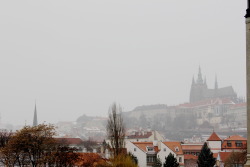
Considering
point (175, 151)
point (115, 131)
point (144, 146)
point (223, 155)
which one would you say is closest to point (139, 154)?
point (144, 146)

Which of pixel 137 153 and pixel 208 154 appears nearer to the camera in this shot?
pixel 208 154

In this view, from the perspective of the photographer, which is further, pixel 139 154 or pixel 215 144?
pixel 215 144

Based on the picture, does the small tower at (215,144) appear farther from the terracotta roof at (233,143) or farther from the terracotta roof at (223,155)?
the terracotta roof at (223,155)

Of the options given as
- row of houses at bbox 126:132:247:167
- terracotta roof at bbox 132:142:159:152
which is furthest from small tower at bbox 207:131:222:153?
terracotta roof at bbox 132:142:159:152

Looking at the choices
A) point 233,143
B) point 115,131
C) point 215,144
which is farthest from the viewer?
point 215,144

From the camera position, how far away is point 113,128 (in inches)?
1233

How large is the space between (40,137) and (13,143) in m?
1.90

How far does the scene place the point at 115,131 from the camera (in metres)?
31.1

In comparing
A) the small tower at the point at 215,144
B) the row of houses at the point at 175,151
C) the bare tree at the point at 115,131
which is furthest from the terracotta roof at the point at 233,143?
the bare tree at the point at 115,131

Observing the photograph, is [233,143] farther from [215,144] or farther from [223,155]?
[223,155]

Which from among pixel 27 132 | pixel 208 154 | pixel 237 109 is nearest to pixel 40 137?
pixel 27 132

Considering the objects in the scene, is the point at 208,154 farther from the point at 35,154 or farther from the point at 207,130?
the point at 207,130

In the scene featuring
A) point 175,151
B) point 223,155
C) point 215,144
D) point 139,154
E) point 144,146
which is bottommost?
point 223,155

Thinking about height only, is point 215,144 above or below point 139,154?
above
